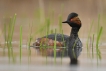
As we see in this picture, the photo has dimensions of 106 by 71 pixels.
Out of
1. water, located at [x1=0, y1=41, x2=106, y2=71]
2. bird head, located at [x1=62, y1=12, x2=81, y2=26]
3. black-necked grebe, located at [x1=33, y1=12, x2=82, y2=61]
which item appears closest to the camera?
water, located at [x1=0, y1=41, x2=106, y2=71]

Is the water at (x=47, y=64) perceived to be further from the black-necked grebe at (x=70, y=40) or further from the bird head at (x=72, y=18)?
the bird head at (x=72, y=18)

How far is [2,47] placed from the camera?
14641 millimetres

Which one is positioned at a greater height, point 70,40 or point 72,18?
point 72,18

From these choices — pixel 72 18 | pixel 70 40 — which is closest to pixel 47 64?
pixel 70 40

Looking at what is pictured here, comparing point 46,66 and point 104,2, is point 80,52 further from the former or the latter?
point 104,2

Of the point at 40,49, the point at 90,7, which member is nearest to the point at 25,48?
the point at 40,49

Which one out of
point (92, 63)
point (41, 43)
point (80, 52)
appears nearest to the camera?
point (92, 63)

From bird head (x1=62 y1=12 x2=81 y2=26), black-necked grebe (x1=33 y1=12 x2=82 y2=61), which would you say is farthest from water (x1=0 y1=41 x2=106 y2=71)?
bird head (x1=62 y1=12 x2=81 y2=26)

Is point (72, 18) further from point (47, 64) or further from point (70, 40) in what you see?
point (47, 64)

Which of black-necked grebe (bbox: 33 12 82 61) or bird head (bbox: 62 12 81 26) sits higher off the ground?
bird head (bbox: 62 12 81 26)

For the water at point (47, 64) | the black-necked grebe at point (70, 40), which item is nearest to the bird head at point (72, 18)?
the black-necked grebe at point (70, 40)

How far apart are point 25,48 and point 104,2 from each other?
17.5 m

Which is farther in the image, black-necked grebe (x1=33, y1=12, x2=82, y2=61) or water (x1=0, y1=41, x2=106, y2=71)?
black-necked grebe (x1=33, y1=12, x2=82, y2=61)

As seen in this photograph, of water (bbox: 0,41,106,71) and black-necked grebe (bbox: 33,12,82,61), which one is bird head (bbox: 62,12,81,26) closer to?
black-necked grebe (bbox: 33,12,82,61)
